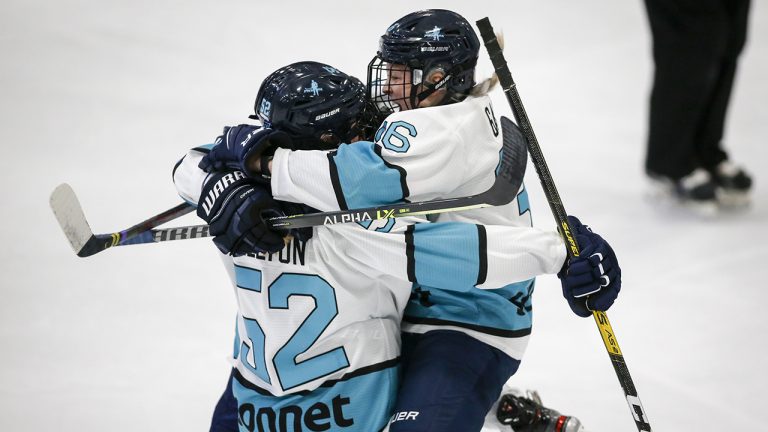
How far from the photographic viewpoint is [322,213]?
7.35 ft

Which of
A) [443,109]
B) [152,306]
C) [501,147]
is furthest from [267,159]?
[152,306]

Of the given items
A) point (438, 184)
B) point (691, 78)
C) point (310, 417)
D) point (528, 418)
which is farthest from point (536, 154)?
point (691, 78)

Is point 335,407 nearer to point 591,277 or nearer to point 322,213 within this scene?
point 322,213

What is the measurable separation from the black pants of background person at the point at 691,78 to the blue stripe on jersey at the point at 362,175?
3502 millimetres

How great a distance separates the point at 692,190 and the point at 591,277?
11.3 feet

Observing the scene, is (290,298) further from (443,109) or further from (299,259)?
(443,109)

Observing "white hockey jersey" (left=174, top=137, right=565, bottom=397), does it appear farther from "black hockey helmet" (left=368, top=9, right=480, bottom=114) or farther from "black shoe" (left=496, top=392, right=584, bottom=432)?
Answer: "black shoe" (left=496, top=392, right=584, bottom=432)

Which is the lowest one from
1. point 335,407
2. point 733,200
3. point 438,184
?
point 733,200

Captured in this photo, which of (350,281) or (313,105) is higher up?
(313,105)

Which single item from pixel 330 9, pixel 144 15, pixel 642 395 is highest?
pixel 144 15

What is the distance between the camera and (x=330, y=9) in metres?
6.43

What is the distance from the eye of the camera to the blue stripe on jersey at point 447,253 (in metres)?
2.24

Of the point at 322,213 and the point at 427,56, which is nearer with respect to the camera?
the point at 322,213

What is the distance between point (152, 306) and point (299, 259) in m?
1.79
